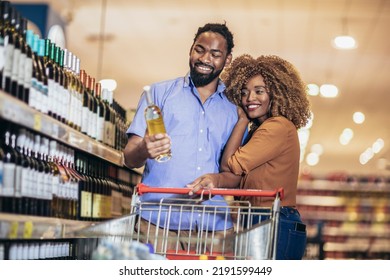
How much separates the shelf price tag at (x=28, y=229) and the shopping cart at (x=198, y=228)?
30cm

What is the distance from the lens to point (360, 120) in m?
15.0

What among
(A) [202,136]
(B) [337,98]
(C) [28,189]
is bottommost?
(C) [28,189]

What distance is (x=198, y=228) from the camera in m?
3.20

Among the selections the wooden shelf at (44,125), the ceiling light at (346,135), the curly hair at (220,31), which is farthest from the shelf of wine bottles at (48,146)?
the ceiling light at (346,135)

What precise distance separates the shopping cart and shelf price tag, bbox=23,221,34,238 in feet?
0.98

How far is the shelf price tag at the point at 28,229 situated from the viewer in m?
2.91

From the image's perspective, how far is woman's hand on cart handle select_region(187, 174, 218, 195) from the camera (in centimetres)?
300

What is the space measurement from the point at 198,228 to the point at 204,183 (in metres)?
0.21

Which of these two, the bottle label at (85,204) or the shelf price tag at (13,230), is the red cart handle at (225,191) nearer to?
the shelf price tag at (13,230)

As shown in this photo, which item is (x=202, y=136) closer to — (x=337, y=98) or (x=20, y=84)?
(x=20, y=84)

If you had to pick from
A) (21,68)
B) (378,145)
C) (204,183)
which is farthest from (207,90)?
(378,145)
